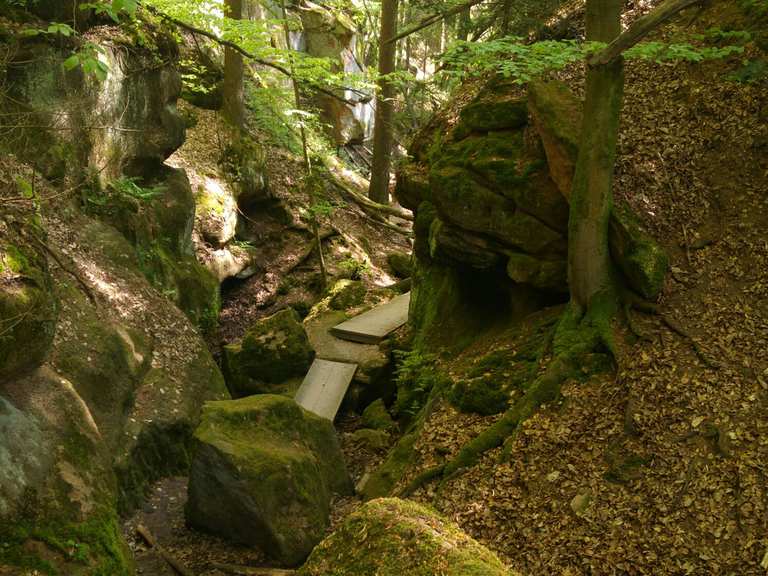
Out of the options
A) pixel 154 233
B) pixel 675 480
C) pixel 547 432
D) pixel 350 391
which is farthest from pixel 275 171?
pixel 675 480

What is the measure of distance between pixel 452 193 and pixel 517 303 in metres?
1.86

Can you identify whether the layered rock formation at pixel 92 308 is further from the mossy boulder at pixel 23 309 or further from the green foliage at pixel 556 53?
the green foliage at pixel 556 53

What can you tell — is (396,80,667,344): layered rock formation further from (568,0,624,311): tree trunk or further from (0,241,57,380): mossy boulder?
(0,241,57,380): mossy boulder

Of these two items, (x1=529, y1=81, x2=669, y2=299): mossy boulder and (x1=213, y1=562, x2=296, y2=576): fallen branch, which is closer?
(x1=213, y1=562, x2=296, y2=576): fallen branch

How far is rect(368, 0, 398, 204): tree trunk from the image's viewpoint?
59.1 feet

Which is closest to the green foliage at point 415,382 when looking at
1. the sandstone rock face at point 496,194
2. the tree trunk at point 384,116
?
the sandstone rock face at point 496,194

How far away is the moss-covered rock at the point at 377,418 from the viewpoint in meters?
11.2

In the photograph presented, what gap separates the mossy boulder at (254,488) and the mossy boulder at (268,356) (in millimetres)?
3616

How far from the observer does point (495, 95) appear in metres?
10.4

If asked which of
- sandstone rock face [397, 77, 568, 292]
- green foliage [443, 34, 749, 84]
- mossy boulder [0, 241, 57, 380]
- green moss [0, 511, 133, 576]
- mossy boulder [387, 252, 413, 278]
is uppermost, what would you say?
green foliage [443, 34, 749, 84]

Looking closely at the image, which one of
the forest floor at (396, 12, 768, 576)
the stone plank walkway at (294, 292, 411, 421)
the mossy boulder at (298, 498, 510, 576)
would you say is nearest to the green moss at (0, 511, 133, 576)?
the mossy boulder at (298, 498, 510, 576)

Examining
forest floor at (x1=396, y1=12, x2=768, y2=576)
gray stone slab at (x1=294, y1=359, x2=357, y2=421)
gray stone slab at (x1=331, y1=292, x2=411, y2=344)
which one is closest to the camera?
forest floor at (x1=396, y1=12, x2=768, y2=576)

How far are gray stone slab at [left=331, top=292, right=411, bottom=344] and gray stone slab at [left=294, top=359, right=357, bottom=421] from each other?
2.86 ft

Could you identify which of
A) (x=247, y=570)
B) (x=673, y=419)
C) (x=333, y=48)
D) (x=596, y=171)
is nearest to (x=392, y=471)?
(x=247, y=570)
